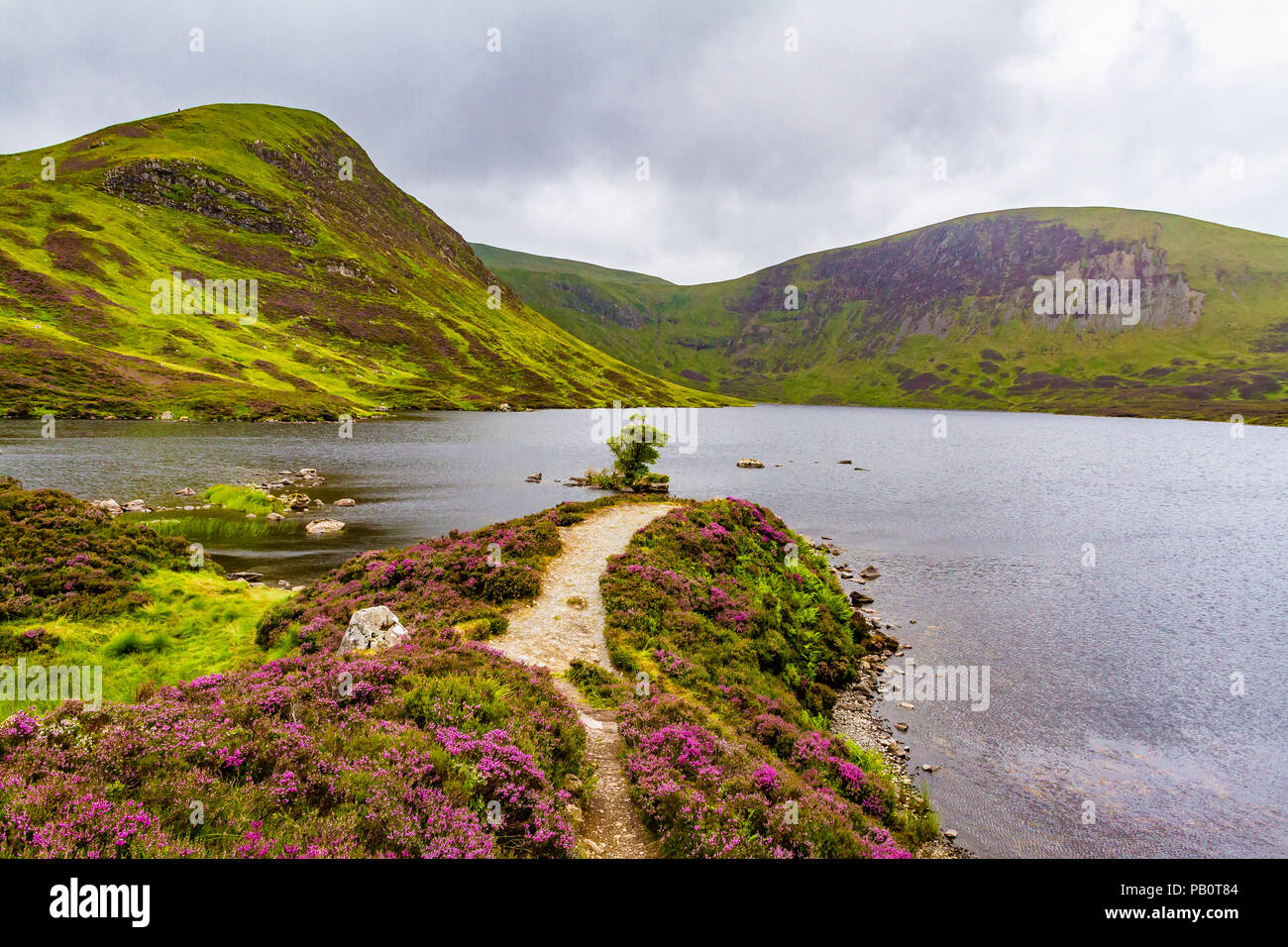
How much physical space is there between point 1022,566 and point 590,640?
1538 inches

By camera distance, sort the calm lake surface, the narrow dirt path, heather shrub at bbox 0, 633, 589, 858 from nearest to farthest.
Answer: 1. heather shrub at bbox 0, 633, 589, 858
2. the narrow dirt path
3. the calm lake surface

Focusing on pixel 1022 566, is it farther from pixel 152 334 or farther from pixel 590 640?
pixel 152 334

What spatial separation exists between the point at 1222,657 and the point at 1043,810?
780 inches

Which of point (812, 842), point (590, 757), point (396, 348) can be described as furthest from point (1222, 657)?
point (396, 348)

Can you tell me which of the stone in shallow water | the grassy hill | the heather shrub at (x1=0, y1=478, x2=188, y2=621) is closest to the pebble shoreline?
the heather shrub at (x1=0, y1=478, x2=188, y2=621)

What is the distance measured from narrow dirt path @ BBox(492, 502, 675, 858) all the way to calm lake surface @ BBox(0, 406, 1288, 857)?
11545mm

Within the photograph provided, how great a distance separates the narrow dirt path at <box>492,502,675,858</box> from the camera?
10070 mm

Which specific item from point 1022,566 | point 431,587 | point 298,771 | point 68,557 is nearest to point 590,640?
point 431,587

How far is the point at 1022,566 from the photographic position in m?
42.2

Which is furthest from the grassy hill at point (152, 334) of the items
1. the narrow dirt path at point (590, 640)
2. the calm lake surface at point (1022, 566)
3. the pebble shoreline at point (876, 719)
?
the pebble shoreline at point (876, 719)

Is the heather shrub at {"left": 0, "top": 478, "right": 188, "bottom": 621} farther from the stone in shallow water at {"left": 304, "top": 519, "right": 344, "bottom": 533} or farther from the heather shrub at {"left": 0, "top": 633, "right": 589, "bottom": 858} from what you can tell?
the stone in shallow water at {"left": 304, "top": 519, "right": 344, "bottom": 533}

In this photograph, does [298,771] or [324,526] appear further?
[324,526]

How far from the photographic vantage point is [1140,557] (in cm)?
4416
